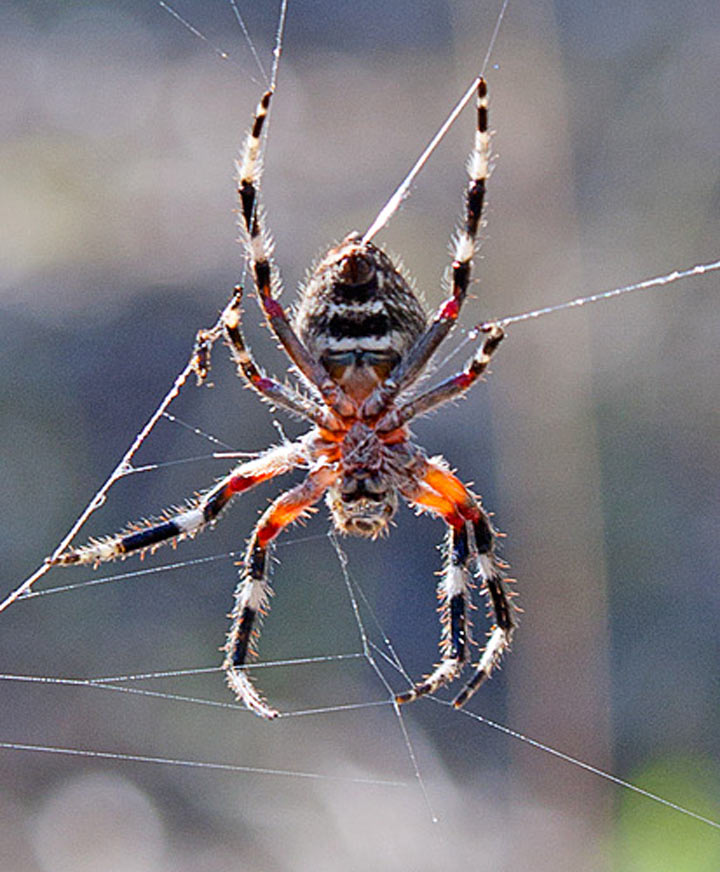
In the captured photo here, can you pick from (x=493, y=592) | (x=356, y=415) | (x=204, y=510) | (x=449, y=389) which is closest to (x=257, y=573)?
(x=204, y=510)

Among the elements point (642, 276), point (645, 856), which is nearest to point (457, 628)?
point (645, 856)

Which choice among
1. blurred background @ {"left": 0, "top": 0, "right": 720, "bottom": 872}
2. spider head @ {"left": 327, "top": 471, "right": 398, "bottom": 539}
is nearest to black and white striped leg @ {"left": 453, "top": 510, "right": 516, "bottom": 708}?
spider head @ {"left": 327, "top": 471, "right": 398, "bottom": 539}

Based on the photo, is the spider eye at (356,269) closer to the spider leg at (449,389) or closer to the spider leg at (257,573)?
the spider leg at (449,389)

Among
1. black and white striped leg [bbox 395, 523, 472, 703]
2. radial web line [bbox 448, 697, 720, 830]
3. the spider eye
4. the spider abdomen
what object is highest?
the spider eye

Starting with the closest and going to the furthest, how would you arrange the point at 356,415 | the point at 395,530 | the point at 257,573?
the point at 356,415 → the point at 257,573 → the point at 395,530

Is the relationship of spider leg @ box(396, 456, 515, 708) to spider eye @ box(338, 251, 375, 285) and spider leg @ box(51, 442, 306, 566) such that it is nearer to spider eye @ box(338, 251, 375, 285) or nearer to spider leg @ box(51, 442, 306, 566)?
spider leg @ box(51, 442, 306, 566)

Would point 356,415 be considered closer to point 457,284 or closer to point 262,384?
point 262,384

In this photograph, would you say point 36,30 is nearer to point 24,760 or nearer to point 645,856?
point 24,760
